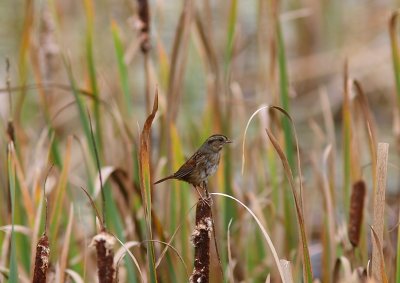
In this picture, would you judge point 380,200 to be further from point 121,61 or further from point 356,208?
point 121,61

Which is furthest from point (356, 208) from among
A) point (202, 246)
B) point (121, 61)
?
point (121, 61)

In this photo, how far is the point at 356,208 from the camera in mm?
2207

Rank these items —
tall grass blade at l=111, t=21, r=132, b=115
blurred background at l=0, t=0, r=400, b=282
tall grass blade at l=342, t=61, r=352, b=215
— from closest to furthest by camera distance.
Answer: tall grass blade at l=342, t=61, r=352, b=215 → blurred background at l=0, t=0, r=400, b=282 → tall grass blade at l=111, t=21, r=132, b=115

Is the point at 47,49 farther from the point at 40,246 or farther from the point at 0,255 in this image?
the point at 40,246

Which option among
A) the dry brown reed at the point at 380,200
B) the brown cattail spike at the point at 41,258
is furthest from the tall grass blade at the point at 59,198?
the dry brown reed at the point at 380,200

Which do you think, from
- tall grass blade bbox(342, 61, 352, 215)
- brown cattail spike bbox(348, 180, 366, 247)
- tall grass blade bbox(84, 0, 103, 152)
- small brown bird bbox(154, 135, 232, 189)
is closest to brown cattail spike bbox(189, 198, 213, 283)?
small brown bird bbox(154, 135, 232, 189)

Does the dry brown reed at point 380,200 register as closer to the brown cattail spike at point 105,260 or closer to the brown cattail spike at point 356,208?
the brown cattail spike at point 356,208

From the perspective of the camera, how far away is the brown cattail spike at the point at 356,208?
221 centimetres

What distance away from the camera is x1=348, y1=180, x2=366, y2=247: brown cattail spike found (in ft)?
7.24

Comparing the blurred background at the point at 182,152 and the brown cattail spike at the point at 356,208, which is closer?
Result: the brown cattail spike at the point at 356,208

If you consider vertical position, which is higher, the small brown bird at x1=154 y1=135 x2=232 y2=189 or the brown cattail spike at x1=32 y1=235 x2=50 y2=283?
the small brown bird at x1=154 y1=135 x2=232 y2=189

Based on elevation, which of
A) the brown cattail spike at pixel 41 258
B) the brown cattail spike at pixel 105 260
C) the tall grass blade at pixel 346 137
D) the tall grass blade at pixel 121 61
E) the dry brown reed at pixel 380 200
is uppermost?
the tall grass blade at pixel 121 61

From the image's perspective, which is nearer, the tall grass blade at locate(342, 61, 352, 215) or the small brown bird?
the small brown bird

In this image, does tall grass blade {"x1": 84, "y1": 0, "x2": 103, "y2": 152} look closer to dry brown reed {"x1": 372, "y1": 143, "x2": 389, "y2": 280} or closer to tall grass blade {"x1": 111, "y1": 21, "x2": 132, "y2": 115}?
tall grass blade {"x1": 111, "y1": 21, "x2": 132, "y2": 115}
